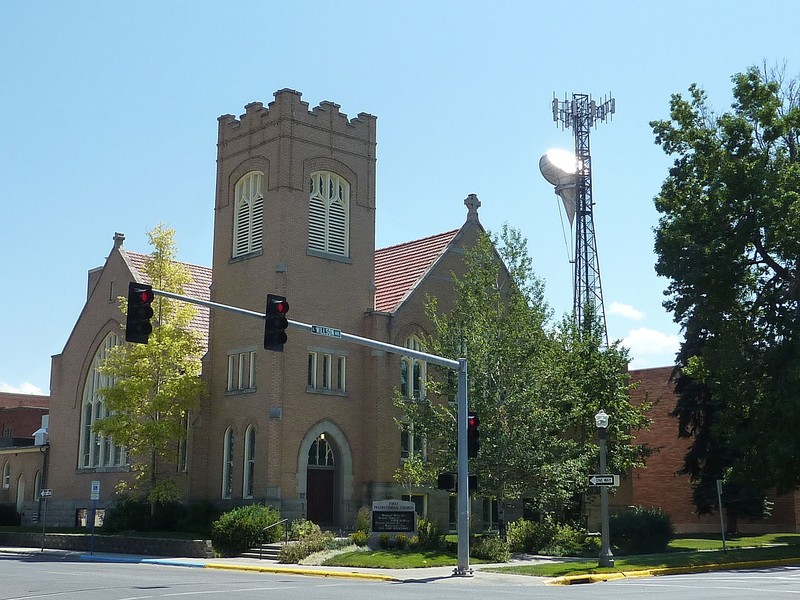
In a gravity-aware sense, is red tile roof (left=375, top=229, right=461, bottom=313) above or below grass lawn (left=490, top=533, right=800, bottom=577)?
above

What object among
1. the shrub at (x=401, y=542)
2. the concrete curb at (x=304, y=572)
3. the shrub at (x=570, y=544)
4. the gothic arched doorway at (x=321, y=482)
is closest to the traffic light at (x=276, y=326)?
the concrete curb at (x=304, y=572)

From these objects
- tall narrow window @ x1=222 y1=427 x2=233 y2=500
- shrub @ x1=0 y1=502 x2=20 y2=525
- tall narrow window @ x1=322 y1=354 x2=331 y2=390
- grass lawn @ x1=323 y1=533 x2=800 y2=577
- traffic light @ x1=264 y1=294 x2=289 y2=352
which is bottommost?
grass lawn @ x1=323 y1=533 x2=800 y2=577

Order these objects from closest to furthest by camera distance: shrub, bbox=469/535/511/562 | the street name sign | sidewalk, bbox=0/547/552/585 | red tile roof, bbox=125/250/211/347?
the street name sign → sidewalk, bbox=0/547/552/585 → shrub, bbox=469/535/511/562 → red tile roof, bbox=125/250/211/347

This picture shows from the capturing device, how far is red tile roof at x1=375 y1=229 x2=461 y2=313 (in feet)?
139

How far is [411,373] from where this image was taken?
41.1 meters

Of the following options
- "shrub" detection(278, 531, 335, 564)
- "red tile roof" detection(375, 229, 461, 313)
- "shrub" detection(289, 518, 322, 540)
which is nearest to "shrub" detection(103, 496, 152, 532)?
"shrub" detection(289, 518, 322, 540)

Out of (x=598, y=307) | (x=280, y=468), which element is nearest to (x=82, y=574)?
(x=280, y=468)

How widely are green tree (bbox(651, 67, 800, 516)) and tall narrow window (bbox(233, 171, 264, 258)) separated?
50.9ft

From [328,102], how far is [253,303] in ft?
29.0

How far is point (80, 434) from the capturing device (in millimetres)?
46188

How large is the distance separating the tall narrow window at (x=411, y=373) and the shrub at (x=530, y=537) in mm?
9123

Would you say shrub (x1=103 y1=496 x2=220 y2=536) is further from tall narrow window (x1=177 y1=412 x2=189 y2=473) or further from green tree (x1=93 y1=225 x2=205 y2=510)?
tall narrow window (x1=177 y1=412 x2=189 y2=473)

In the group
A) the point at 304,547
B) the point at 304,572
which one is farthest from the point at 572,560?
the point at 304,572

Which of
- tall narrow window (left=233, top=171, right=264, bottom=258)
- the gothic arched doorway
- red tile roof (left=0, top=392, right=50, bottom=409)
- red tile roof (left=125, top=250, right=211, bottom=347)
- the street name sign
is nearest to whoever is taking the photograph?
the street name sign
